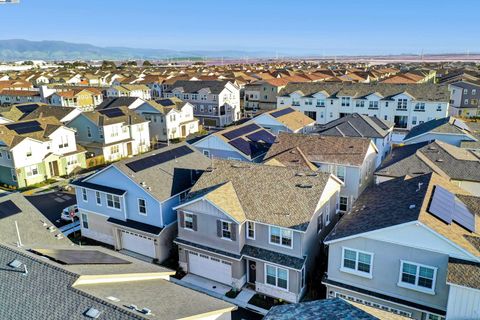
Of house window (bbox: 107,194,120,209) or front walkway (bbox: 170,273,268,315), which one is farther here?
house window (bbox: 107,194,120,209)

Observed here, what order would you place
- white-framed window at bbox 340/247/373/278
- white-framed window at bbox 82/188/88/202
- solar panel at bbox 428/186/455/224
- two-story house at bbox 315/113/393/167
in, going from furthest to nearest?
two-story house at bbox 315/113/393/167, white-framed window at bbox 82/188/88/202, white-framed window at bbox 340/247/373/278, solar panel at bbox 428/186/455/224

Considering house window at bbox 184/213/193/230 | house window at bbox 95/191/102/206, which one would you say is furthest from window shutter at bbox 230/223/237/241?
house window at bbox 95/191/102/206

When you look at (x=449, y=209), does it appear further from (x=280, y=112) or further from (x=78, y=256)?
(x=280, y=112)

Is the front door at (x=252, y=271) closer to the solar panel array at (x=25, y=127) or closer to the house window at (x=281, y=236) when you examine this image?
the house window at (x=281, y=236)

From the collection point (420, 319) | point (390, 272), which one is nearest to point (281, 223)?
point (390, 272)

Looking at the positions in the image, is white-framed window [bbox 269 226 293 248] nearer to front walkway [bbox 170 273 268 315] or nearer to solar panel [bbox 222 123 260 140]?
front walkway [bbox 170 273 268 315]

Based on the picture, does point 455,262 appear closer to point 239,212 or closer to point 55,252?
point 239,212
